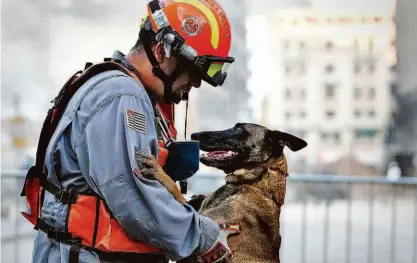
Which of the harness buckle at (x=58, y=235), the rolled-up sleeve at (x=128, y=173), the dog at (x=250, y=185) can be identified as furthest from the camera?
the dog at (x=250, y=185)

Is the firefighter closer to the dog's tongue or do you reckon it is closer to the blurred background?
the dog's tongue

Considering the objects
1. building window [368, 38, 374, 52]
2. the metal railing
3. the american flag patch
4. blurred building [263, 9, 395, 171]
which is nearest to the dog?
the american flag patch

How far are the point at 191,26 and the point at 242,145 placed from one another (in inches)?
44.9

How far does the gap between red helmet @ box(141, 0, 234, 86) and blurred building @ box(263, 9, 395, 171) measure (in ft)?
11.4

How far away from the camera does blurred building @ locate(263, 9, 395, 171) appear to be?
5.61 m

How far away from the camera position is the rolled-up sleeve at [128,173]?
6.13 ft

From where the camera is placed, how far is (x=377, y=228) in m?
5.64

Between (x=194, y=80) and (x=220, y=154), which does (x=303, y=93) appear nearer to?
(x=220, y=154)

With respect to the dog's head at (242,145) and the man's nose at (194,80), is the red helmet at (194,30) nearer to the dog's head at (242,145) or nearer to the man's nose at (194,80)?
the man's nose at (194,80)

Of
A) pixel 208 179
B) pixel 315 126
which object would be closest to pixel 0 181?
pixel 208 179

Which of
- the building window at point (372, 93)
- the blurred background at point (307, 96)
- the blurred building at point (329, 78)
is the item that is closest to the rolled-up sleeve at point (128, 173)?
the blurred background at point (307, 96)

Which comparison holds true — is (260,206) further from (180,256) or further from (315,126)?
(315,126)

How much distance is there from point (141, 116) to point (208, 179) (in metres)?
3.67

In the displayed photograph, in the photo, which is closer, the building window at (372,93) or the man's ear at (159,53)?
the man's ear at (159,53)
